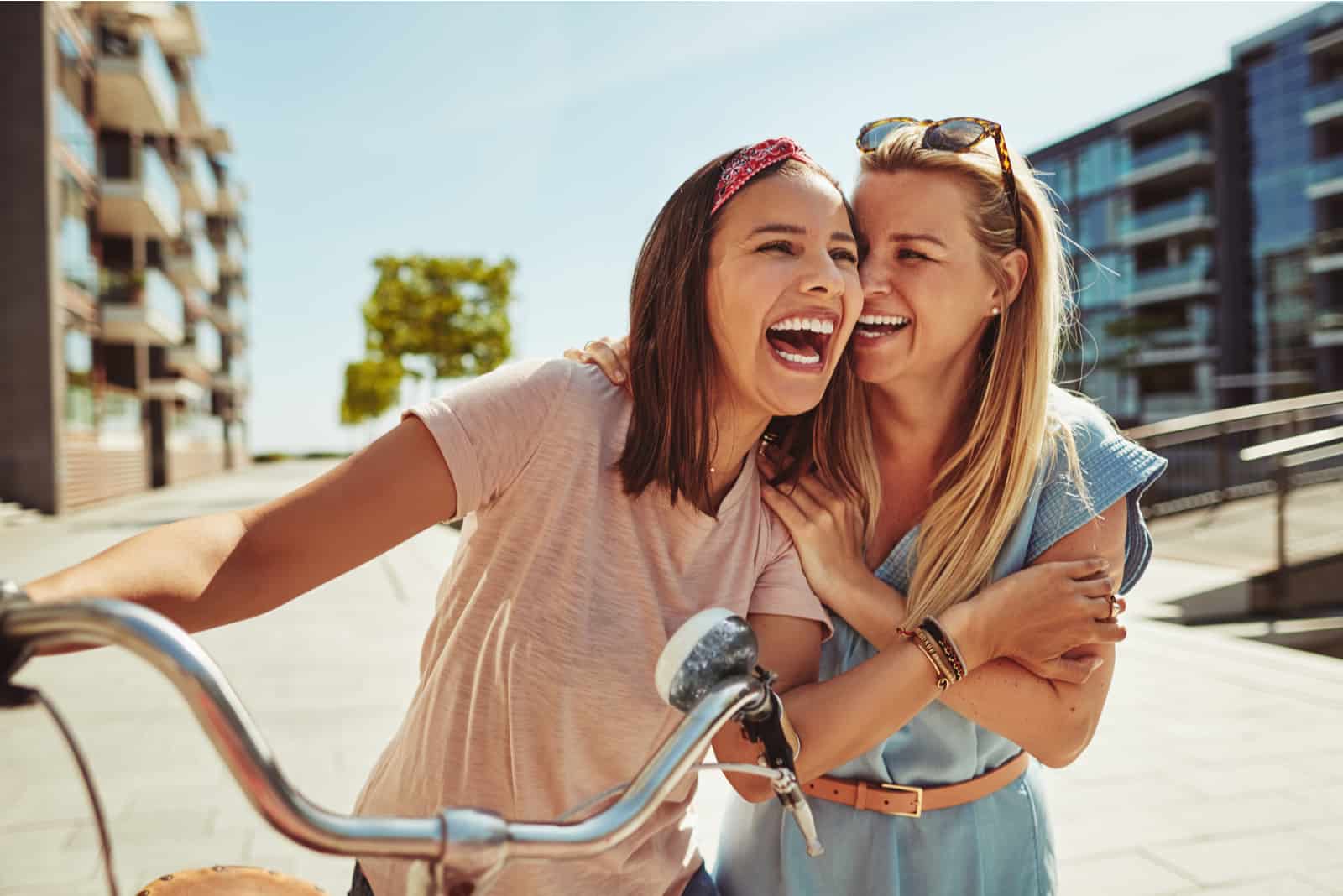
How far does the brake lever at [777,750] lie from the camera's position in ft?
3.59

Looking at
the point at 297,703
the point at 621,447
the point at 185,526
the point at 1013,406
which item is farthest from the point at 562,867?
the point at 297,703

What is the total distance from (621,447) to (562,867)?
0.65 metres

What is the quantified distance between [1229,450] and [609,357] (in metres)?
17.4

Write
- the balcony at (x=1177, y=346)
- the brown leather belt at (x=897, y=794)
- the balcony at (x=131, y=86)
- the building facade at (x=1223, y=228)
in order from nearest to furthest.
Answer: the brown leather belt at (x=897, y=794) → the balcony at (x=131, y=86) → the building facade at (x=1223, y=228) → the balcony at (x=1177, y=346)

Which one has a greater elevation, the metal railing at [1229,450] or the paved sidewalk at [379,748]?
the metal railing at [1229,450]

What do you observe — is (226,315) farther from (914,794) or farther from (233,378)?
(914,794)

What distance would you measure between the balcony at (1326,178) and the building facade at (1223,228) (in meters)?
0.05

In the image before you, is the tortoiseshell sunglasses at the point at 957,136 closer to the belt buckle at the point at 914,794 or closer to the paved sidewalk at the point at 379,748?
the belt buckle at the point at 914,794

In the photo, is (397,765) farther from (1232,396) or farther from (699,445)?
(1232,396)

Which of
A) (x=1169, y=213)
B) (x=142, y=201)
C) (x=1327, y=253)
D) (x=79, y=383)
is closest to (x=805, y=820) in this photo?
(x=79, y=383)

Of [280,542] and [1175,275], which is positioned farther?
[1175,275]

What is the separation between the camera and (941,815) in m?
1.90

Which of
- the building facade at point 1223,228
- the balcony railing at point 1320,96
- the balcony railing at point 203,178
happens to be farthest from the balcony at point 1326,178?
the balcony railing at point 203,178

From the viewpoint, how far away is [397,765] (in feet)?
5.24
